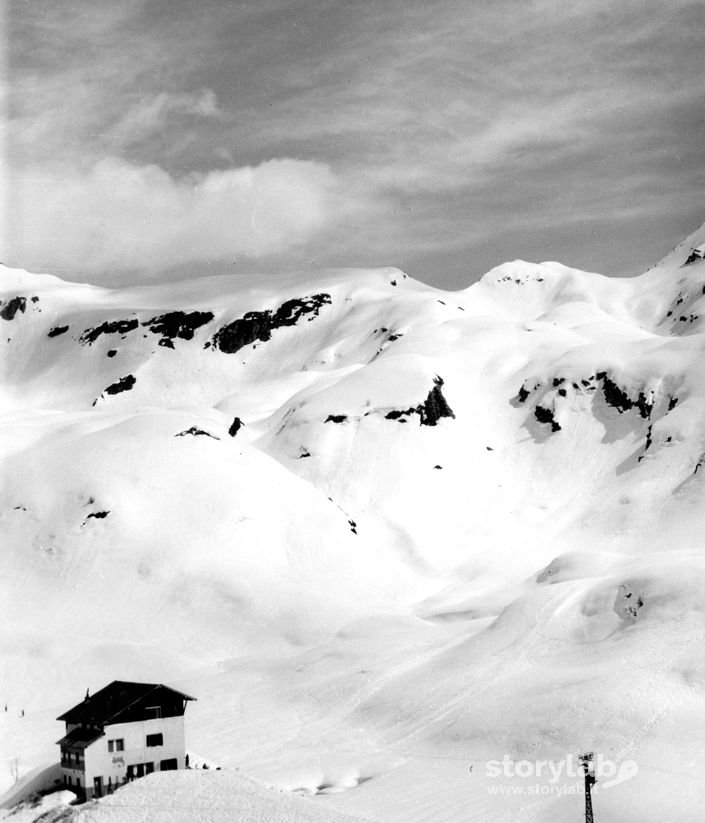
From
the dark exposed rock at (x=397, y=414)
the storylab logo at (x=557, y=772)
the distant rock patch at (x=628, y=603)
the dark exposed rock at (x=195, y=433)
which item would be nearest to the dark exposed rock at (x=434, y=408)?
the dark exposed rock at (x=397, y=414)

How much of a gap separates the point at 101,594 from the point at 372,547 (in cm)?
3386

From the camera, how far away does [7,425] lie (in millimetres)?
147375

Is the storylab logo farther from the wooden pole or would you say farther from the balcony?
the balcony

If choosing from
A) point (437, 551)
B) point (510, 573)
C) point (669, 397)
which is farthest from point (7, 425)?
point (669, 397)

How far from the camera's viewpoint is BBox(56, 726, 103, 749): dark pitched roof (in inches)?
2144

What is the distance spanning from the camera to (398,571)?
126 m

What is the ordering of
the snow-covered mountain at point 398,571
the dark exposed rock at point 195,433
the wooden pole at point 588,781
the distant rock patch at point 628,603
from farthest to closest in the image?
1. the dark exposed rock at point 195,433
2. the distant rock patch at point 628,603
3. the snow-covered mountain at point 398,571
4. the wooden pole at point 588,781

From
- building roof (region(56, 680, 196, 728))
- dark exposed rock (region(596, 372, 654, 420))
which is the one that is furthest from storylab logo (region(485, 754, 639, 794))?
dark exposed rock (region(596, 372, 654, 420))

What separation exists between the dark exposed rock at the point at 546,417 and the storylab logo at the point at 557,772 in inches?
4170

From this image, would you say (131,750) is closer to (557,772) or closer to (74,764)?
(74,764)

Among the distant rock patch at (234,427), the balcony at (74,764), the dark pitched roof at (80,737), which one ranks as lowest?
the balcony at (74,764)

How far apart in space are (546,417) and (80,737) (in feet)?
392

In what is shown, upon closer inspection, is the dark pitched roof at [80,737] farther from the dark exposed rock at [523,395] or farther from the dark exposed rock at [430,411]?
the dark exposed rock at [523,395]

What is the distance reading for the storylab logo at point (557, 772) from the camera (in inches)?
2142
